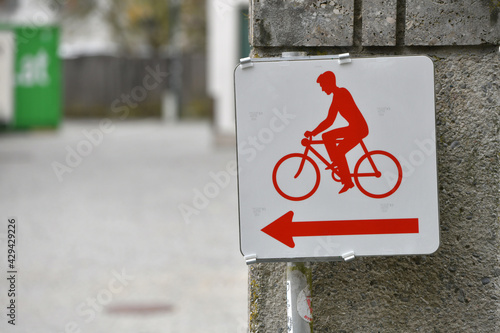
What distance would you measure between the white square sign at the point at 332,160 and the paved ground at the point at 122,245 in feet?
8.80

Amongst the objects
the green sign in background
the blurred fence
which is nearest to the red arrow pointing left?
the green sign in background

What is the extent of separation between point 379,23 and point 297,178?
0.70m

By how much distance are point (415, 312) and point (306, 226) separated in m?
0.67

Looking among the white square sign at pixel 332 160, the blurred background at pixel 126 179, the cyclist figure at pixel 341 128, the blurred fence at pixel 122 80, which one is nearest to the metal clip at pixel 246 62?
the white square sign at pixel 332 160

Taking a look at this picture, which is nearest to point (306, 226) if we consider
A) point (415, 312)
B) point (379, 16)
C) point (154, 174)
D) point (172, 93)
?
point (415, 312)

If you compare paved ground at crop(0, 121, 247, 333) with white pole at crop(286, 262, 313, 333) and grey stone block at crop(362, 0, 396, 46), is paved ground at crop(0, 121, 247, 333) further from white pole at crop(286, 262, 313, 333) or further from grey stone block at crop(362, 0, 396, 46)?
grey stone block at crop(362, 0, 396, 46)

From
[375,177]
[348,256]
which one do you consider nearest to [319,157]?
[375,177]

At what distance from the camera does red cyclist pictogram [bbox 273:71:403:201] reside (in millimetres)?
2707

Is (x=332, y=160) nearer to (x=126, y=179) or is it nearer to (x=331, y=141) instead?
(x=331, y=141)

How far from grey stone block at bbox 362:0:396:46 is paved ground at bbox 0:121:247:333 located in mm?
2716

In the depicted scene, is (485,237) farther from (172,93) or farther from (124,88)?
(124,88)

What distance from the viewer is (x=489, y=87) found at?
3.03 metres

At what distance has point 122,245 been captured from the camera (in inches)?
308

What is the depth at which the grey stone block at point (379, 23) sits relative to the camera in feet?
9.86
